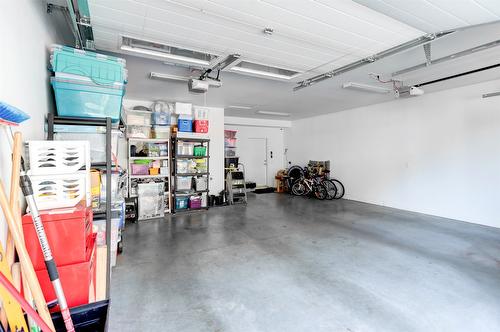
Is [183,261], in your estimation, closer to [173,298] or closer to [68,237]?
[173,298]

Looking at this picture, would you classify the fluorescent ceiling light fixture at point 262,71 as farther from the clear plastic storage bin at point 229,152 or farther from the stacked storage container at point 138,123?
the clear plastic storage bin at point 229,152

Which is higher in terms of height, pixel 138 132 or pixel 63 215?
pixel 138 132

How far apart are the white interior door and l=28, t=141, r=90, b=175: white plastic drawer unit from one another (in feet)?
24.9

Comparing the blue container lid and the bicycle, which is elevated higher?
the blue container lid

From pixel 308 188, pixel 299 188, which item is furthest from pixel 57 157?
pixel 299 188

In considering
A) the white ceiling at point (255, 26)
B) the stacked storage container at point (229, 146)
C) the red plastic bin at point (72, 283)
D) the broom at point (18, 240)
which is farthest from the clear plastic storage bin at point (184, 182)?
the broom at point (18, 240)

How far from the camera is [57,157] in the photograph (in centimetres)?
164

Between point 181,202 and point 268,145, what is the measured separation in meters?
4.91

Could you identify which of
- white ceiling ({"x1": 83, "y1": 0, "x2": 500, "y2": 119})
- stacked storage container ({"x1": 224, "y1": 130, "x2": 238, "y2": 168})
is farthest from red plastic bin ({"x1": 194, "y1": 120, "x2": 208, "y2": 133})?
white ceiling ({"x1": 83, "y1": 0, "x2": 500, "y2": 119})

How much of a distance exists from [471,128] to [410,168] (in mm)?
1381

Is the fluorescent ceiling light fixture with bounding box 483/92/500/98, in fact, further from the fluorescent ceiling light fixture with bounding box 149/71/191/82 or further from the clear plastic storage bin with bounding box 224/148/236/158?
the clear plastic storage bin with bounding box 224/148/236/158

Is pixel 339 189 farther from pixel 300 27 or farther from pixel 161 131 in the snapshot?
pixel 300 27

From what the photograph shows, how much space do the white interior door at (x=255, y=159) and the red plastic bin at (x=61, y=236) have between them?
7.83 metres

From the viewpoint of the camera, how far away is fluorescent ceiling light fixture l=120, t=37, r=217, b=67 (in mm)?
2672
